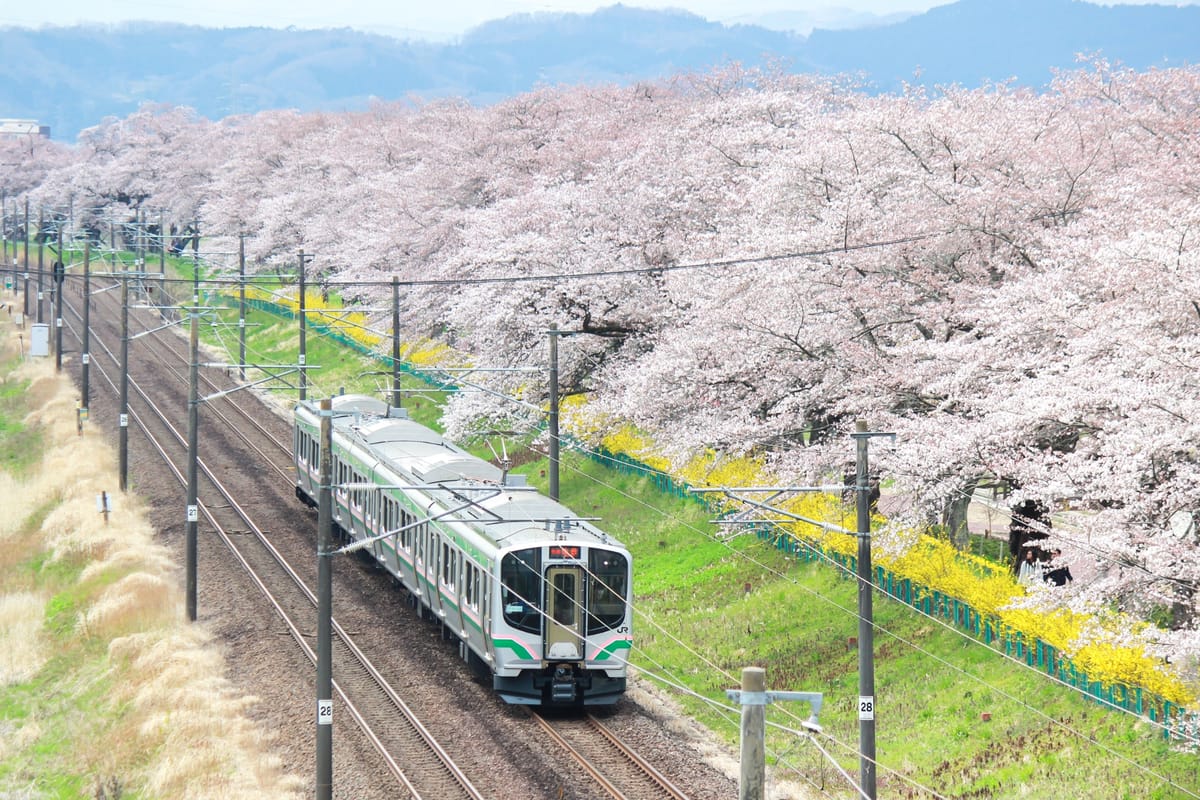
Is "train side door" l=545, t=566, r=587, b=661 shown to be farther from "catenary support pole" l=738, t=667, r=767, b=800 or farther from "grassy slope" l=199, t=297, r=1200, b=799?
"catenary support pole" l=738, t=667, r=767, b=800

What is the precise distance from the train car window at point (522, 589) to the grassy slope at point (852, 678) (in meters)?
2.94

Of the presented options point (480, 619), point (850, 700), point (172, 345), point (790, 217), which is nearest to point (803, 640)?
point (850, 700)

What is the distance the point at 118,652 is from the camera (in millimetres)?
26547

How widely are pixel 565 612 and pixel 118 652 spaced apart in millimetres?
10183

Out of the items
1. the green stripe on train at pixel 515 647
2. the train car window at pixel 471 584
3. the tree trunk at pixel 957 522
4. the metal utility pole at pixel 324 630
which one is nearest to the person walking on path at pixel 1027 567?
the tree trunk at pixel 957 522

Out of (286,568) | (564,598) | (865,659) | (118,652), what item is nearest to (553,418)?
(564,598)

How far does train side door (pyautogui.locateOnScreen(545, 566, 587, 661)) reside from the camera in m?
20.9

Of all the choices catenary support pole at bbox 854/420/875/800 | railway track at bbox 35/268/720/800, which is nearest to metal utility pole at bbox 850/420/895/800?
catenary support pole at bbox 854/420/875/800

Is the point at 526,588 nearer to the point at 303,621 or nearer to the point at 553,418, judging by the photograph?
the point at 553,418

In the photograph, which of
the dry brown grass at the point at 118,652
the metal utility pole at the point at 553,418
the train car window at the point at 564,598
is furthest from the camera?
the metal utility pole at the point at 553,418

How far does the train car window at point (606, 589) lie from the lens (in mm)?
21047

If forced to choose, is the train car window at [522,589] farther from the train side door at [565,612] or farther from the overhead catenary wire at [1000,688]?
the overhead catenary wire at [1000,688]

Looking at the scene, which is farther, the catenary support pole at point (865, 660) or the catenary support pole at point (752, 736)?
the catenary support pole at point (865, 660)

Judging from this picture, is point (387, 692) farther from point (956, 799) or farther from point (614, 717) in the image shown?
point (956, 799)
